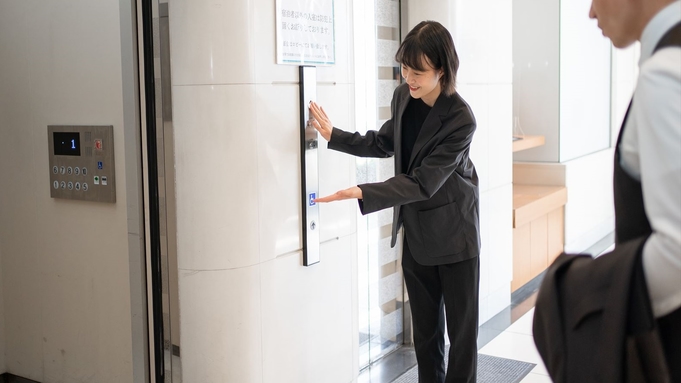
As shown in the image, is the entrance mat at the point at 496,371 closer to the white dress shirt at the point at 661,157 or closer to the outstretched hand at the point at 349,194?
the outstretched hand at the point at 349,194

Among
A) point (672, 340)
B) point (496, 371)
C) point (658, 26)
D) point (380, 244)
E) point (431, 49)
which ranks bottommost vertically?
point (496, 371)

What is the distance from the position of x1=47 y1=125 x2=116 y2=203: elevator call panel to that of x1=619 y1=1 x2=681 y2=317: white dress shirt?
6.72 ft

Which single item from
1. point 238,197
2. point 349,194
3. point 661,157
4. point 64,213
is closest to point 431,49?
point 349,194

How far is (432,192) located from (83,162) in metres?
1.30

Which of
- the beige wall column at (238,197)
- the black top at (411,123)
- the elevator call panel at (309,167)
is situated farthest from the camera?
the black top at (411,123)

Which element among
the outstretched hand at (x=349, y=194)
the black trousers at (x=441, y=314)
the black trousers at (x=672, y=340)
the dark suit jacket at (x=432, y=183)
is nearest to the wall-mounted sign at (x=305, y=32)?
the dark suit jacket at (x=432, y=183)

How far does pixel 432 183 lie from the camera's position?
2.83 metres

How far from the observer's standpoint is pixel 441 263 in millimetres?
3000

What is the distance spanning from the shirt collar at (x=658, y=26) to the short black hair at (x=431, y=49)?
167 cm

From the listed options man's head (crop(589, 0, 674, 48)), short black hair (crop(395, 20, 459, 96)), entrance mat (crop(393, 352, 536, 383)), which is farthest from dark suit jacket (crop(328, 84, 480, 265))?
man's head (crop(589, 0, 674, 48))

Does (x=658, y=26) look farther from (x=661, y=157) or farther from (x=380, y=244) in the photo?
(x=380, y=244)

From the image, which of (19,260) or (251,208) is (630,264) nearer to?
(251,208)

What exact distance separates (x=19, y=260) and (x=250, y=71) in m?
1.13

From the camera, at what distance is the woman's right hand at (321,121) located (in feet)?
→ 9.68
